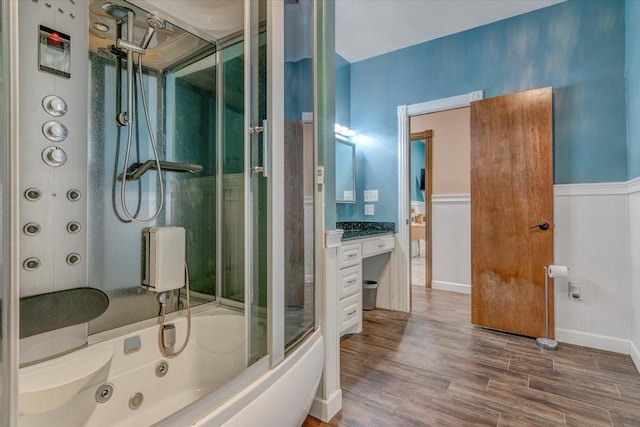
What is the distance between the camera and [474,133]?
8.91 ft

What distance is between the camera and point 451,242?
3980mm

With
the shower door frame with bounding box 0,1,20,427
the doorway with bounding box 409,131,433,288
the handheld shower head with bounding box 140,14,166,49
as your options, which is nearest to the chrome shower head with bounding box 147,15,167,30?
the handheld shower head with bounding box 140,14,166,49

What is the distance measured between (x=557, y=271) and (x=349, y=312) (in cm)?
155

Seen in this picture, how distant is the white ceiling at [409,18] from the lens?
8.30 ft

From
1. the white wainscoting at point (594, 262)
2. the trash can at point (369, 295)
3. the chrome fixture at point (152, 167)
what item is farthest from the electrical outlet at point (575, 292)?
the chrome fixture at point (152, 167)

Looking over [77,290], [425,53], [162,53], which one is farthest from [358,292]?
[425,53]

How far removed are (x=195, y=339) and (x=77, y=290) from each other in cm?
57

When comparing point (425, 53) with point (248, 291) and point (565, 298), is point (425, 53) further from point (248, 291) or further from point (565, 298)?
point (248, 291)

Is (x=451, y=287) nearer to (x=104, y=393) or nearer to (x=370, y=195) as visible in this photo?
(x=370, y=195)

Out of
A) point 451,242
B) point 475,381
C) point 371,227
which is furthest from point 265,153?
point 451,242

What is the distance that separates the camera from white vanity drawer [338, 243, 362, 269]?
2392mm

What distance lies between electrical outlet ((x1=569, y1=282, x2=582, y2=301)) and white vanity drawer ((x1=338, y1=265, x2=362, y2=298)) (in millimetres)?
1620

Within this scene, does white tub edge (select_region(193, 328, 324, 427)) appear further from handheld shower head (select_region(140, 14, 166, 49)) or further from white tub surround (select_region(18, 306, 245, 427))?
handheld shower head (select_region(140, 14, 166, 49))

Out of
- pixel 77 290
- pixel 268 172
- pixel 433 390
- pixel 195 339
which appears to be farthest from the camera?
pixel 433 390
